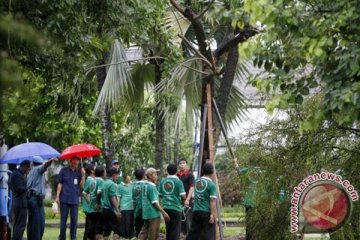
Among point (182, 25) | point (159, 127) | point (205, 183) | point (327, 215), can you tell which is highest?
point (182, 25)

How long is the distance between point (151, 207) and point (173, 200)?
1.39 ft

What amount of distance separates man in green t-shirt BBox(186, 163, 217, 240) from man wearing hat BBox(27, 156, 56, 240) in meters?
3.22

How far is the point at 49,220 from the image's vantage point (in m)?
30.6

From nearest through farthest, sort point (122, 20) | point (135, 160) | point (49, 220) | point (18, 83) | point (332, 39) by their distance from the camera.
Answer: point (18, 83) < point (332, 39) < point (122, 20) < point (135, 160) < point (49, 220)

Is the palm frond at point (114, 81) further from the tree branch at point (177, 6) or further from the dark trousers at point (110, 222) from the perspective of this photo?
the tree branch at point (177, 6)

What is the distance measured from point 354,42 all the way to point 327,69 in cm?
36

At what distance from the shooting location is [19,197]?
15703mm

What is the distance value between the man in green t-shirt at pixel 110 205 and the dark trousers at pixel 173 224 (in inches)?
52.4

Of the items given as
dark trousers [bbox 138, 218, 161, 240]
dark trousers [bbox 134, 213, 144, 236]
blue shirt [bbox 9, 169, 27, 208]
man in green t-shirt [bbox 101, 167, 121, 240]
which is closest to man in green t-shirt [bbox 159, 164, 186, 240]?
dark trousers [bbox 138, 218, 161, 240]

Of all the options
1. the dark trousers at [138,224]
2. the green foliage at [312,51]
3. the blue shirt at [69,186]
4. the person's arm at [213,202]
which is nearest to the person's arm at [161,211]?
the person's arm at [213,202]

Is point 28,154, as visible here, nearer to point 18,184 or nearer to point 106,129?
point 18,184

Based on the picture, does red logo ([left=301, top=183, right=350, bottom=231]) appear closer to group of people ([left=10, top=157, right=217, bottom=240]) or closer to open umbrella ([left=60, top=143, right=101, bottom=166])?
group of people ([left=10, top=157, right=217, bottom=240])

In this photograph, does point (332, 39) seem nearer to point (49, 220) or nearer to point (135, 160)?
point (135, 160)

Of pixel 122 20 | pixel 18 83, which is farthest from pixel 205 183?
pixel 18 83
